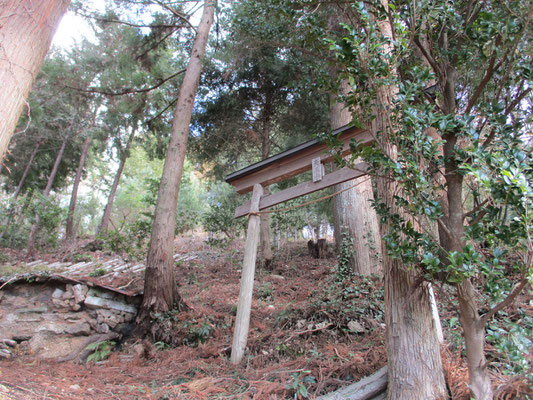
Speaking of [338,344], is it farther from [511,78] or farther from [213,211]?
[213,211]

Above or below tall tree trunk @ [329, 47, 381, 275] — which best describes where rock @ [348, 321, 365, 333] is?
below

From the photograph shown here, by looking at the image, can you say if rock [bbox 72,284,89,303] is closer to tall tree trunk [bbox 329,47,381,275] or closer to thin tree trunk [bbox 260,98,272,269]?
tall tree trunk [bbox 329,47,381,275]

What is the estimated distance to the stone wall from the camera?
4422 mm

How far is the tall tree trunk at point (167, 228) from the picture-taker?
5.07 meters

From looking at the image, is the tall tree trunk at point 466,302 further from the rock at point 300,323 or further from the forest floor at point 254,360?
the rock at point 300,323

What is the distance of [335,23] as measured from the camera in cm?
602

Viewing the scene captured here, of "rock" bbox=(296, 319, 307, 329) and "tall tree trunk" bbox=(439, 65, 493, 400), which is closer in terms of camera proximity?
"tall tree trunk" bbox=(439, 65, 493, 400)

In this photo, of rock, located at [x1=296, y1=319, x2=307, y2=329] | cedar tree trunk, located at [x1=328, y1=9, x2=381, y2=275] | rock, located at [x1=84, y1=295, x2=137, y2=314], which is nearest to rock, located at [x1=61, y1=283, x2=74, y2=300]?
rock, located at [x1=84, y1=295, x2=137, y2=314]

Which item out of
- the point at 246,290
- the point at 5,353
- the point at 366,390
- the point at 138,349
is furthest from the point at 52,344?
the point at 366,390

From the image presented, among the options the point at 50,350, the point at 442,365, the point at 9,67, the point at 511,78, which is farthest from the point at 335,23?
the point at 50,350

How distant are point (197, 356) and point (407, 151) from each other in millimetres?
3759

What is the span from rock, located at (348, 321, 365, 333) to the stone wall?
3714mm

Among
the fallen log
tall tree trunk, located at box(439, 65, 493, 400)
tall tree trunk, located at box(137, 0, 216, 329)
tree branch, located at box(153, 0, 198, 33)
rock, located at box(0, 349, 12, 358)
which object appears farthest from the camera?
tree branch, located at box(153, 0, 198, 33)

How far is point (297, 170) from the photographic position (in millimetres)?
4102
